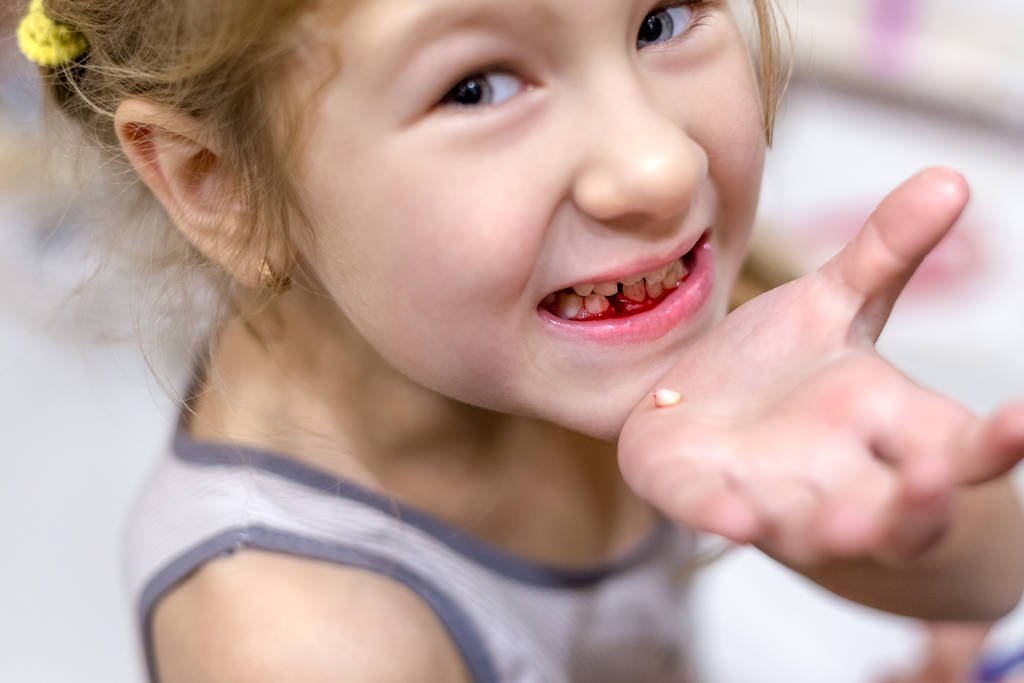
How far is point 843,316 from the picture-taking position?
17.3 inches

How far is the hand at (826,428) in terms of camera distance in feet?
1.10

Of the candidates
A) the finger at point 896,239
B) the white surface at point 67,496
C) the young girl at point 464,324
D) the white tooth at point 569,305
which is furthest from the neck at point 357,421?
the white surface at point 67,496

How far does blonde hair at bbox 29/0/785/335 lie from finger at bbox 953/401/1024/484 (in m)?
0.26

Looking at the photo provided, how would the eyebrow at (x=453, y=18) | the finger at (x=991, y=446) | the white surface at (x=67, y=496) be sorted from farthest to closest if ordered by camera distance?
the white surface at (x=67, y=496), the eyebrow at (x=453, y=18), the finger at (x=991, y=446)

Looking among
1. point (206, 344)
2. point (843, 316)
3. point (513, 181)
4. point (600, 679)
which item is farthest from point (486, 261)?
point (600, 679)

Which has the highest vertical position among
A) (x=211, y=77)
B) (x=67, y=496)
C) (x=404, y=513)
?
(x=211, y=77)

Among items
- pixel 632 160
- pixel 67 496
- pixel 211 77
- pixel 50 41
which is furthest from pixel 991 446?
pixel 67 496

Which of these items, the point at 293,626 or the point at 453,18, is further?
the point at 293,626

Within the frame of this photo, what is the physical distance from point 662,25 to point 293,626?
1.00 feet

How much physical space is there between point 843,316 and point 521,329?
126mm

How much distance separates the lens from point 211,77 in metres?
0.47

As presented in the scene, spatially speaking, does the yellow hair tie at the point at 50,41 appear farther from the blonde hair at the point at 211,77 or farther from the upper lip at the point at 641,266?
the upper lip at the point at 641,266

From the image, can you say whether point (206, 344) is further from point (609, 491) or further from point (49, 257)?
point (49, 257)

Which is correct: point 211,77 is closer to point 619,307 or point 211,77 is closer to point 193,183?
point 193,183
